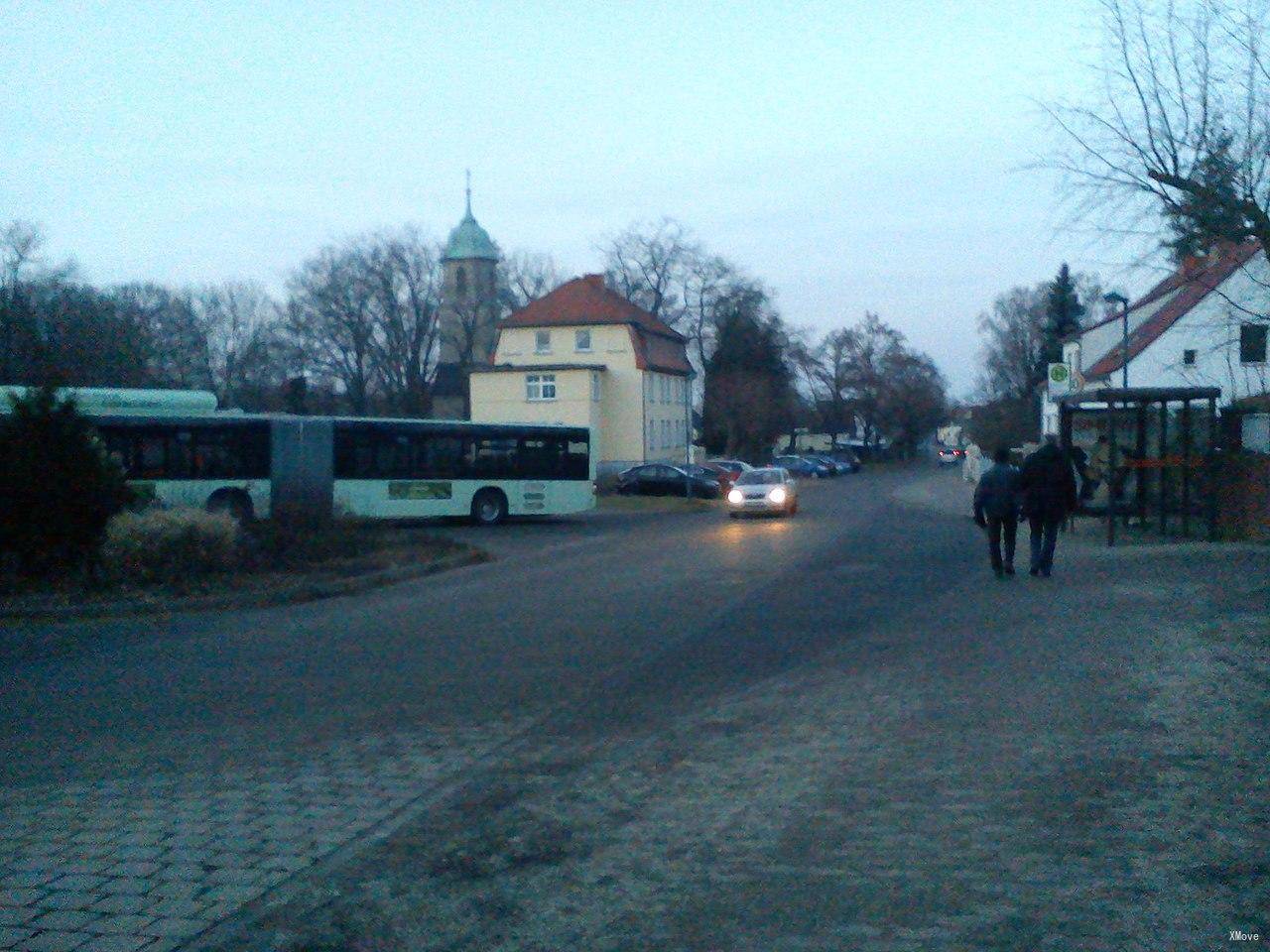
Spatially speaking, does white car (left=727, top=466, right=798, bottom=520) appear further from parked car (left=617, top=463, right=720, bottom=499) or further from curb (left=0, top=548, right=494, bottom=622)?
curb (left=0, top=548, right=494, bottom=622)

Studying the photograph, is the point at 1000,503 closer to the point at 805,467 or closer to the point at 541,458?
the point at 541,458

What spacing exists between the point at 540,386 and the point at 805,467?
18.9m

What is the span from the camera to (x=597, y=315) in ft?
237

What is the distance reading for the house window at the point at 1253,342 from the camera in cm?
2149

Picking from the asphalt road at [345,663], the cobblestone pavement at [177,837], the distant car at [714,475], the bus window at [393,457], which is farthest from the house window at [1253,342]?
the distant car at [714,475]

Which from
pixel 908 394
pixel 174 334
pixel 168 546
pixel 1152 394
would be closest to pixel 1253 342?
pixel 1152 394

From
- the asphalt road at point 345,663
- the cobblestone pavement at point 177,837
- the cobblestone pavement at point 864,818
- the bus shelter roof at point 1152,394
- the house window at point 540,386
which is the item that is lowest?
the asphalt road at point 345,663

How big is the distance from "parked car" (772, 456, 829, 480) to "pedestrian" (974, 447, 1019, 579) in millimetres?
61154

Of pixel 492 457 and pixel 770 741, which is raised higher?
pixel 492 457

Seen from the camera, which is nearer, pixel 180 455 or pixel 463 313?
pixel 180 455

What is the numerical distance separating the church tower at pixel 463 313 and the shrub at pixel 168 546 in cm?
6153

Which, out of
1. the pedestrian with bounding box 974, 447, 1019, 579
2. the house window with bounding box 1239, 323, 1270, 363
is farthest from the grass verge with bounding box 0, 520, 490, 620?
the house window with bounding box 1239, 323, 1270, 363

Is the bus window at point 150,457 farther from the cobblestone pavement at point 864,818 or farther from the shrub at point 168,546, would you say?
the cobblestone pavement at point 864,818

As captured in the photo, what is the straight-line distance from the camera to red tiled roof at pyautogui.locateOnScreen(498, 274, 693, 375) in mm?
72000
